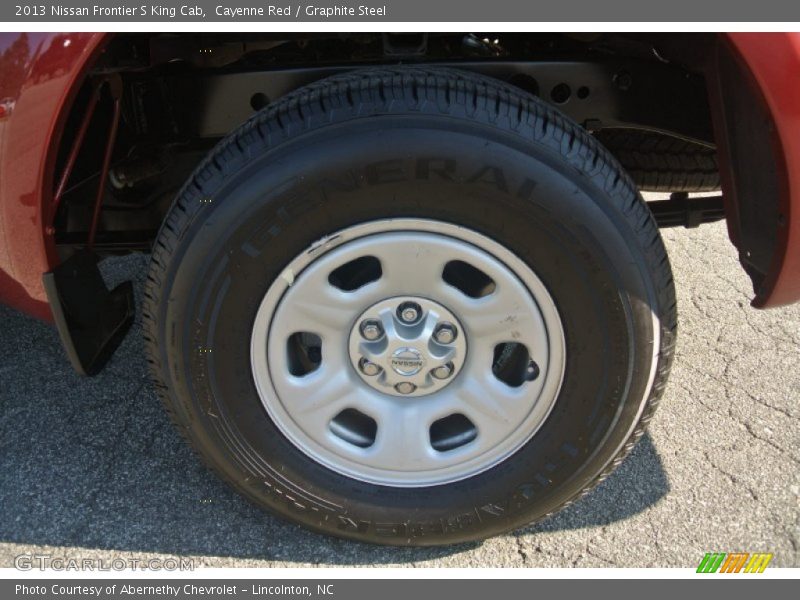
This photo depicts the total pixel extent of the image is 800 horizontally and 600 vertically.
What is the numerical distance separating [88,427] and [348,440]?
40.7 inches

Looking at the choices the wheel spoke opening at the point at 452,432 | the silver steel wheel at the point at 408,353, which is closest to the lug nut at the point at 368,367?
the silver steel wheel at the point at 408,353

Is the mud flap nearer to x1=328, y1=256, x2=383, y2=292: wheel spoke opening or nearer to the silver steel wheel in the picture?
the silver steel wheel

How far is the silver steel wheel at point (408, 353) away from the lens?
1651 mm

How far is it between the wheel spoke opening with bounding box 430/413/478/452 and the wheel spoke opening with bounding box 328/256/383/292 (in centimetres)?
45

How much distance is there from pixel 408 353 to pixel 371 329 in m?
0.11

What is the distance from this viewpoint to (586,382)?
1723 mm

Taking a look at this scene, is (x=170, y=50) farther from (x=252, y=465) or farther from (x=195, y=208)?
(x=252, y=465)

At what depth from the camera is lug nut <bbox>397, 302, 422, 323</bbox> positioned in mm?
1721

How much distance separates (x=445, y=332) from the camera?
5.68ft

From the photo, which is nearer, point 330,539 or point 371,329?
point 371,329

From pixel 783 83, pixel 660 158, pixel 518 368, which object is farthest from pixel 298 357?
pixel 660 158

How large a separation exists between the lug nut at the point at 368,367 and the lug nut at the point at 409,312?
0.15m
